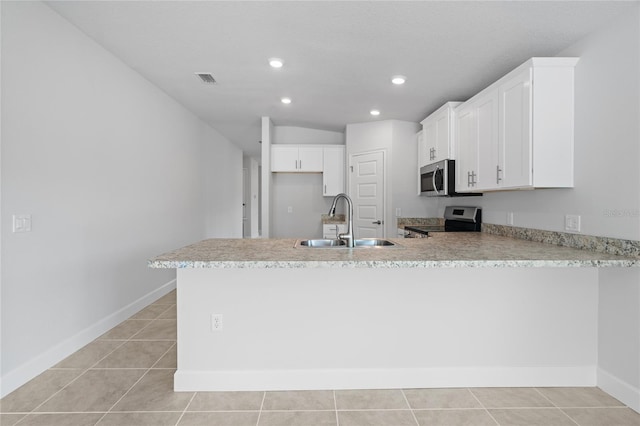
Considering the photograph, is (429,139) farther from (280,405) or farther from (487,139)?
(280,405)

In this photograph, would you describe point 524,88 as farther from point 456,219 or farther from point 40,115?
point 40,115

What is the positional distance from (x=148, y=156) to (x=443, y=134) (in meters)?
3.25

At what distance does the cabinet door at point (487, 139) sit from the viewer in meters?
2.91

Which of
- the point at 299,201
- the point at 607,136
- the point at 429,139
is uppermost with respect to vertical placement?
the point at 429,139

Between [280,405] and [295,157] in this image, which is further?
[295,157]

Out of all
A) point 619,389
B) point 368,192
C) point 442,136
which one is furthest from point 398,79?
point 619,389

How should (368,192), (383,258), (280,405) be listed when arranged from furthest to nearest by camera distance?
(368,192) < (280,405) < (383,258)

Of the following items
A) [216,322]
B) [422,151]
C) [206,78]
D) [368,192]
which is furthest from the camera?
[368,192]

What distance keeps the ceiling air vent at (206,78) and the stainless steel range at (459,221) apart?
2730 mm

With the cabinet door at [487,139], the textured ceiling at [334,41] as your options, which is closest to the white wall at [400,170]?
the textured ceiling at [334,41]

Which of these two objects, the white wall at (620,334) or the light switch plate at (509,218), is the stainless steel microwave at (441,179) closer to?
the light switch plate at (509,218)

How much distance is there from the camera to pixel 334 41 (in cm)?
266

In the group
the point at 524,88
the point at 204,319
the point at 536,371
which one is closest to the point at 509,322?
the point at 536,371

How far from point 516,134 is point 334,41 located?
155 cm
